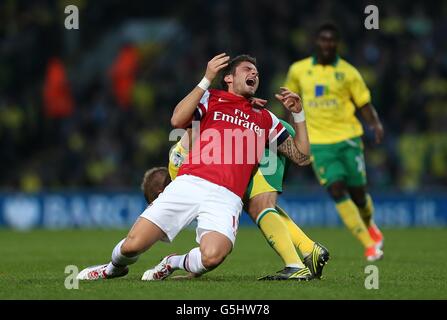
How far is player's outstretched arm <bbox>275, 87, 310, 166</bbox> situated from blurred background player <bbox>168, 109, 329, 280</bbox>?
0.23 feet

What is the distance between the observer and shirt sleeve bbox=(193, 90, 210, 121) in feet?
25.5

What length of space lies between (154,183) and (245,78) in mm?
1138

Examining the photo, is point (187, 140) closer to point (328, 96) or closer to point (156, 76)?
point (328, 96)

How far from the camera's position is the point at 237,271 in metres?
9.04

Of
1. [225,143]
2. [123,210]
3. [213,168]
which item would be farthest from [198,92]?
[123,210]

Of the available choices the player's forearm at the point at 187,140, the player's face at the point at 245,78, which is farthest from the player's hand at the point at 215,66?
the player's forearm at the point at 187,140

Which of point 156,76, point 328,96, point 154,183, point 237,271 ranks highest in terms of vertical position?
point 156,76

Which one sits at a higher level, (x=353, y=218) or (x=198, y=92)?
(x=198, y=92)

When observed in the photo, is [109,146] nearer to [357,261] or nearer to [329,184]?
[329,184]

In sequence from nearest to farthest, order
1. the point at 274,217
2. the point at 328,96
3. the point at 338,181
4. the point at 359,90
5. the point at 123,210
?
the point at 274,217, the point at 338,181, the point at 359,90, the point at 328,96, the point at 123,210

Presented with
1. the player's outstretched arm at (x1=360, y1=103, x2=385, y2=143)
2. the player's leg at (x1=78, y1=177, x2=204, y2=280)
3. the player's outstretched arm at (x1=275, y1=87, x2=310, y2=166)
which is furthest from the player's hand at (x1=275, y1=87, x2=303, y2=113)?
the player's outstretched arm at (x1=360, y1=103, x2=385, y2=143)

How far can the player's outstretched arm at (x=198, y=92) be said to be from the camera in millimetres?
7480

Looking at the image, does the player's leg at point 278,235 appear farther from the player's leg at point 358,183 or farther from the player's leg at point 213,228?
the player's leg at point 358,183

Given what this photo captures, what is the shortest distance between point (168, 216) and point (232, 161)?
0.64 m
